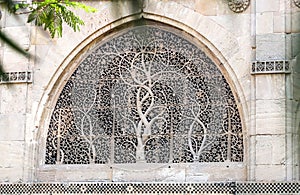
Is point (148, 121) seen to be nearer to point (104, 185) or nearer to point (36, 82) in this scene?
point (104, 185)

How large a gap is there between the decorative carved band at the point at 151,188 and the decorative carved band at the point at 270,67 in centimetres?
141

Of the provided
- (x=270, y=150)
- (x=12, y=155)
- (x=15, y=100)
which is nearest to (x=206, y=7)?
(x=270, y=150)

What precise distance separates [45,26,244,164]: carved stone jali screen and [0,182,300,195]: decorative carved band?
1.18 feet

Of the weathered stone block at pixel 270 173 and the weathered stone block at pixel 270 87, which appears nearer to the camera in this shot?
the weathered stone block at pixel 270 173

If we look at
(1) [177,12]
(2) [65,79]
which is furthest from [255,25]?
(2) [65,79]

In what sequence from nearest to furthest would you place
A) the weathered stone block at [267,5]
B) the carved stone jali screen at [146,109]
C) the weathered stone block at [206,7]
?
the weathered stone block at [267,5] < the carved stone jali screen at [146,109] < the weathered stone block at [206,7]

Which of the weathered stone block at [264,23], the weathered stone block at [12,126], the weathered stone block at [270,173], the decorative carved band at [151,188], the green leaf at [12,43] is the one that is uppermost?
the weathered stone block at [264,23]

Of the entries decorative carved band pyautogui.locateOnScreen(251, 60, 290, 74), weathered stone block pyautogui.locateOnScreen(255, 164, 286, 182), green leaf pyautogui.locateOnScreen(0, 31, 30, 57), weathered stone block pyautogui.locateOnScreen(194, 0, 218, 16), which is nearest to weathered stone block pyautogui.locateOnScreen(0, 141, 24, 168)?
weathered stone block pyautogui.locateOnScreen(194, 0, 218, 16)

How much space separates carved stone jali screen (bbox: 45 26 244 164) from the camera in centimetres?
996

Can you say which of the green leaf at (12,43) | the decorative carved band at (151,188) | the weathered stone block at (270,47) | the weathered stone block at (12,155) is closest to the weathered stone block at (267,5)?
the weathered stone block at (270,47)

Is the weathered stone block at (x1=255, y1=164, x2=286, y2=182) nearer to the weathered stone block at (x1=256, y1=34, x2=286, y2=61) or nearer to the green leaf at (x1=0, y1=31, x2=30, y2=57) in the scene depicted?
the weathered stone block at (x1=256, y1=34, x2=286, y2=61)

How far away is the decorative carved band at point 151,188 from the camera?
9379mm

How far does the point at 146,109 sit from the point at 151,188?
108 centimetres

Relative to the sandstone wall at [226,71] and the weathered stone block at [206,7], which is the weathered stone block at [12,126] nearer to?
the sandstone wall at [226,71]
